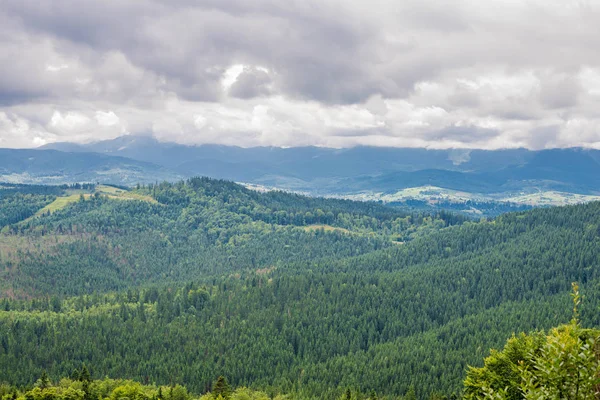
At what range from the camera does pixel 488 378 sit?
97.5m

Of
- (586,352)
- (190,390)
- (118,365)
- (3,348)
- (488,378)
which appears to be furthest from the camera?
(3,348)

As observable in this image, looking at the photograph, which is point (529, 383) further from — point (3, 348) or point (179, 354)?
point (3, 348)

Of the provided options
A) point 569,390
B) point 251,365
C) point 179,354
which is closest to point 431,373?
point 251,365

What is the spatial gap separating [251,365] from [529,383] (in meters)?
169

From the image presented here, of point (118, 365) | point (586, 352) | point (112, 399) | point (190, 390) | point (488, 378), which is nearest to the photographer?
point (586, 352)

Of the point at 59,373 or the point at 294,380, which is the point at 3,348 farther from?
the point at 294,380

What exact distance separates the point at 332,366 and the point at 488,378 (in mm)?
98274

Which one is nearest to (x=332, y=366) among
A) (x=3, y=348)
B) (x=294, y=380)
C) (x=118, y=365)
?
(x=294, y=380)

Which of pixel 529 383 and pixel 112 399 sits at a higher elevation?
pixel 529 383

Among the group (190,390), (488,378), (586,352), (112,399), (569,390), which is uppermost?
(586,352)

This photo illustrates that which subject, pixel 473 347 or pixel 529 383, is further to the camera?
pixel 473 347

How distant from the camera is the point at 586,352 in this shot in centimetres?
3512

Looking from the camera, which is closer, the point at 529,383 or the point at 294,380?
the point at 529,383

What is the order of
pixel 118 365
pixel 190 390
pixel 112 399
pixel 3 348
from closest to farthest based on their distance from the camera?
pixel 112 399
pixel 190 390
pixel 118 365
pixel 3 348
